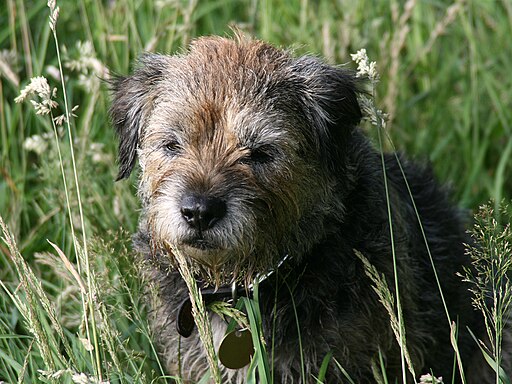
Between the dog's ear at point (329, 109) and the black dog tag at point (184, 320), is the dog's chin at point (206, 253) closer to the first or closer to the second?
the black dog tag at point (184, 320)

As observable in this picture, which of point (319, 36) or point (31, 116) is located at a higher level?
point (319, 36)

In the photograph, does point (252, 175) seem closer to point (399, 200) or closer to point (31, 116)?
point (399, 200)

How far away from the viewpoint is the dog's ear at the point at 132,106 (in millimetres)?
3748

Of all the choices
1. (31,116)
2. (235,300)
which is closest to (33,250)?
(31,116)

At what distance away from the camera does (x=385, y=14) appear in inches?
238

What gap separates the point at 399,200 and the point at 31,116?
93.1 inches

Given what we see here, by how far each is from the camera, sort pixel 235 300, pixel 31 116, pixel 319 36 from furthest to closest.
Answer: pixel 319 36, pixel 31 116, pixel 235 300

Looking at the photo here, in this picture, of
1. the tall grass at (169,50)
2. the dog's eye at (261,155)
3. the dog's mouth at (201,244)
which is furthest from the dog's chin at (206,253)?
the tall grass at (169,50)

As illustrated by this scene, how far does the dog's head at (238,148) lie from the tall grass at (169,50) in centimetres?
78

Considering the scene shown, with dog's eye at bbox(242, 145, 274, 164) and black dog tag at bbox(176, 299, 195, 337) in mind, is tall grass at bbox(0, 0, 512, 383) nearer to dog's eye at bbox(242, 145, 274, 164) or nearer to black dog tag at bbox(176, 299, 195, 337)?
black dog tag at bbox(176, 299, 195, 337)

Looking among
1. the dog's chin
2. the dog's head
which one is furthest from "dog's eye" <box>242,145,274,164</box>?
the dog's chin

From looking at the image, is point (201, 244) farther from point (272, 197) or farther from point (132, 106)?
point (132, 106)

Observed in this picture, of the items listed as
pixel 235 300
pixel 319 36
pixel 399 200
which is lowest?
pixel 235 300

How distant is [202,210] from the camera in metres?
3.09
